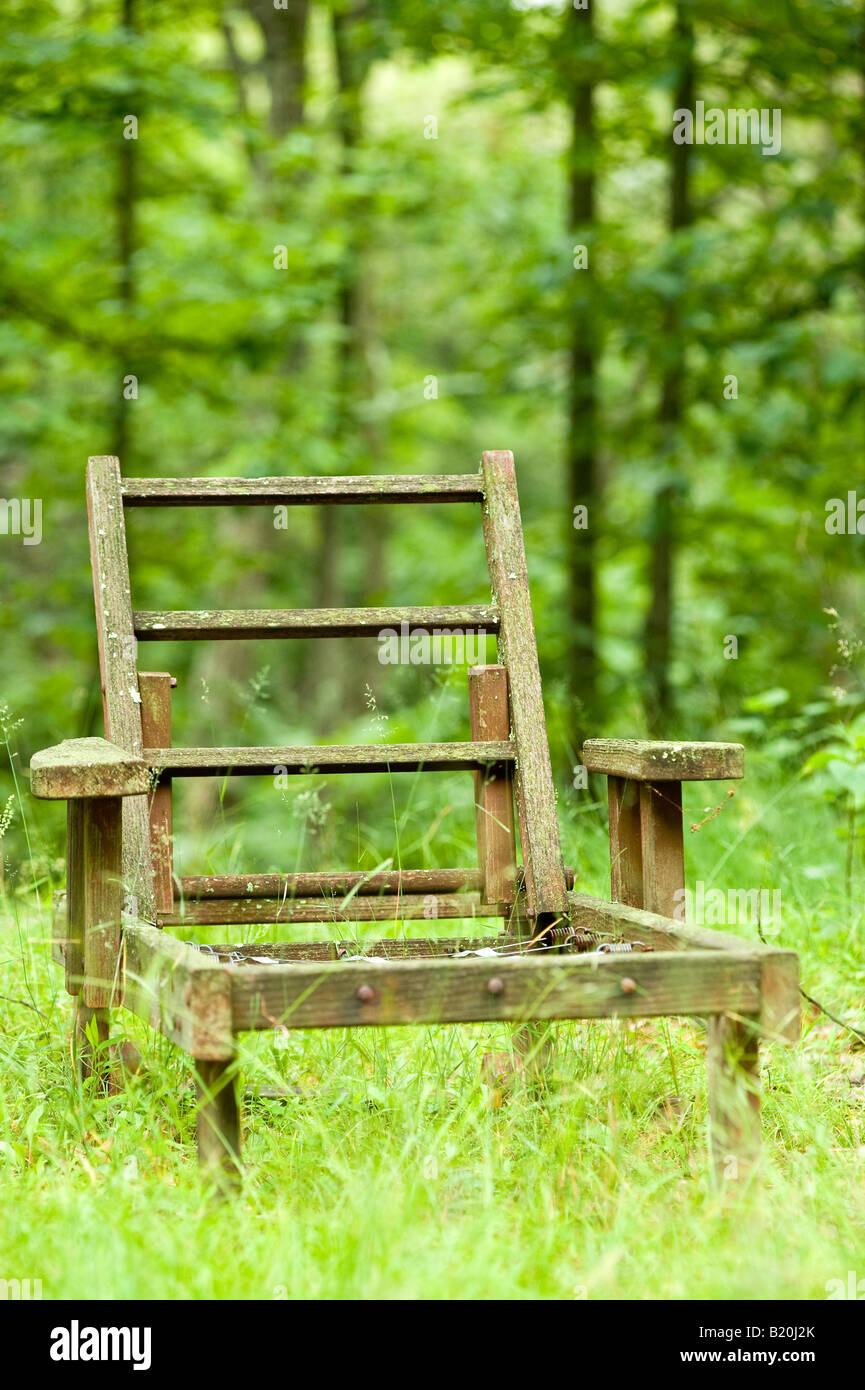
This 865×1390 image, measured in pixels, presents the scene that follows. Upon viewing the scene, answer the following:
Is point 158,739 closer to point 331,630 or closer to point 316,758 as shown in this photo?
point 316,758

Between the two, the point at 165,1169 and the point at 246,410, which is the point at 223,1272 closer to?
the point at 165,1169

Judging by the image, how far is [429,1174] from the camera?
233cm

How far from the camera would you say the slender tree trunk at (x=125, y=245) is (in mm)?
9000

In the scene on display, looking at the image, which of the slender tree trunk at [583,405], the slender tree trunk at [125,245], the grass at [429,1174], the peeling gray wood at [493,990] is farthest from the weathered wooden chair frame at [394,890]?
the slender tree trunk at [125,245]

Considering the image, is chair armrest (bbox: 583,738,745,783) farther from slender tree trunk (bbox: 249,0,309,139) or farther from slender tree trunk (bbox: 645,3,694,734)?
slender tree trunk (bbox: 249,0,309,139)

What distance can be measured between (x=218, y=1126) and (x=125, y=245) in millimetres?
8681

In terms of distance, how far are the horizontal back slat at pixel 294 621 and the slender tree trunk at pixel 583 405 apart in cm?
433

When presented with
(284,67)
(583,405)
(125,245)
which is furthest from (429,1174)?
(284,67)

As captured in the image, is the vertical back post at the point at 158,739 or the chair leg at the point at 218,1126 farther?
the vertical back post at the point at 158,739

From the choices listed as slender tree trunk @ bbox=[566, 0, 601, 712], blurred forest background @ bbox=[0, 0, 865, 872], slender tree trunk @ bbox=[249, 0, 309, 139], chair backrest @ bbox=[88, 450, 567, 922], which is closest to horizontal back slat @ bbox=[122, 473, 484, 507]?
chair backrest @ bbox=[88, 450, 567, 922]

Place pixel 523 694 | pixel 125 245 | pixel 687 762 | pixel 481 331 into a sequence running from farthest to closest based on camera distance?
1. pixel 481 331
2. pixel 125 245
3. pixel 523 694
4. pixel 687 762

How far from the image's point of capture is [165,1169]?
8.09 ft

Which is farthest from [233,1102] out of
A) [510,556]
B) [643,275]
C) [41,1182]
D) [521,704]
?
[643,275]

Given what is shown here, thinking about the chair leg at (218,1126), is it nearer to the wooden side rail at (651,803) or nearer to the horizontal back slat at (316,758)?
the horizontal back slat at (316,758)
